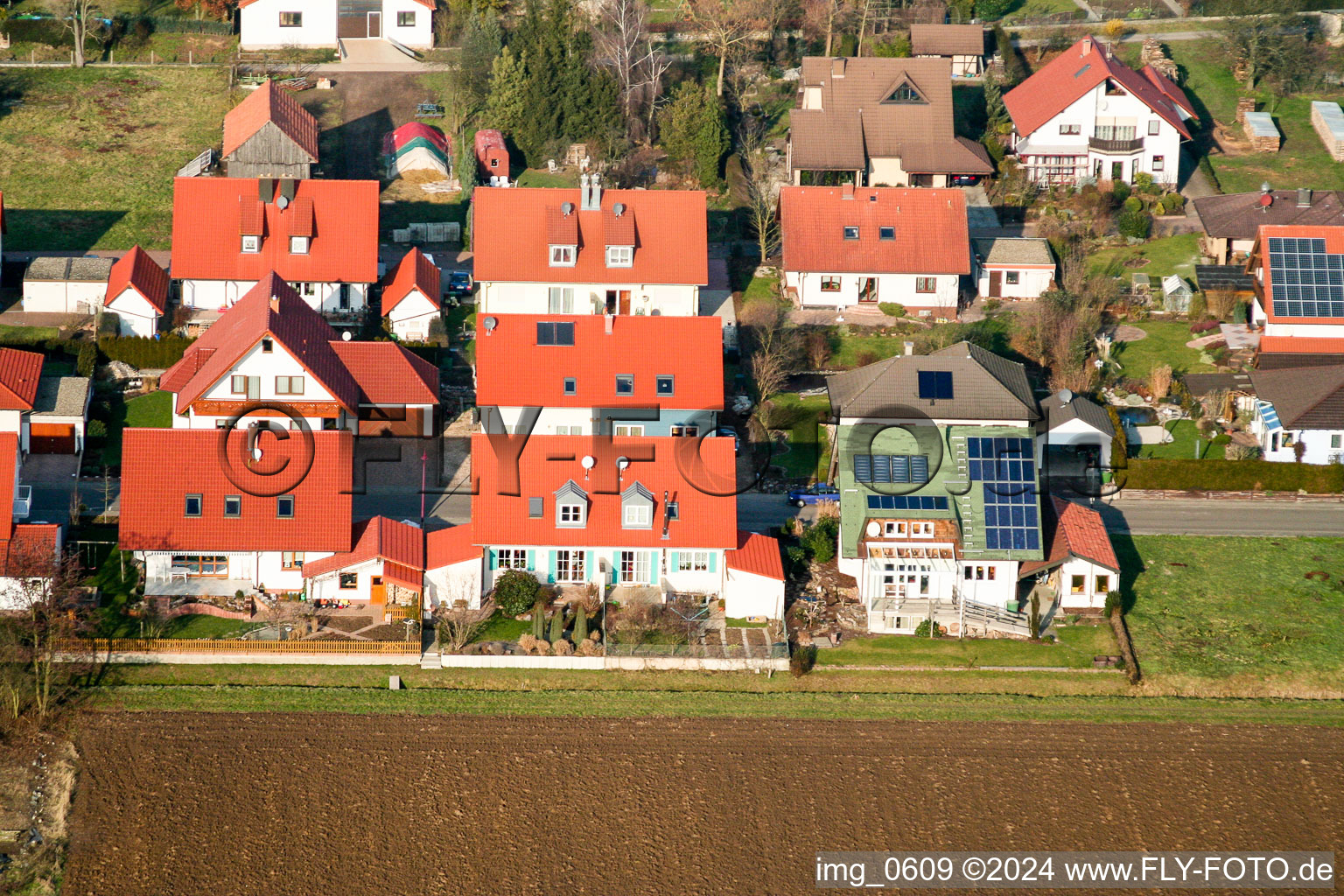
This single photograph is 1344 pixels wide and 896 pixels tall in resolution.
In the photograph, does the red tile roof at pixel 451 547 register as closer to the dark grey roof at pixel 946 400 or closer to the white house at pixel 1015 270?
the dark grey roof at pixel 946 400

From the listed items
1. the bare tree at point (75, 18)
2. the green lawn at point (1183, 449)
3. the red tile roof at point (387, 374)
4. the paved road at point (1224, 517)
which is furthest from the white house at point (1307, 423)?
the bare tree at point (75, 18)

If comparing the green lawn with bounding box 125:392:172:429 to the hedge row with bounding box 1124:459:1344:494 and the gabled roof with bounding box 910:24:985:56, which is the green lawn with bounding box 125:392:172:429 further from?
the gabled roof with bounding box 910:24:985:56

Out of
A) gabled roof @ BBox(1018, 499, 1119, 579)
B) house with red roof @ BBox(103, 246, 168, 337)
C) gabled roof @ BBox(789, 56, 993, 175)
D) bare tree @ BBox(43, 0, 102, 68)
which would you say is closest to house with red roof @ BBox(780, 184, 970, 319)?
gabled roof @ BBox(789, 56, 993, 175)

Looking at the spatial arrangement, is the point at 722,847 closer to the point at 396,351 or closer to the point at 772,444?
the point at 772,444

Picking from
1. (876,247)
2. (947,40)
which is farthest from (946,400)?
(947,40)

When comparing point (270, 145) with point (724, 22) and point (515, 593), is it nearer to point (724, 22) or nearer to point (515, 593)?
point (724, 22)

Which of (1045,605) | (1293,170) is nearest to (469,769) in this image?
(1045,605)
